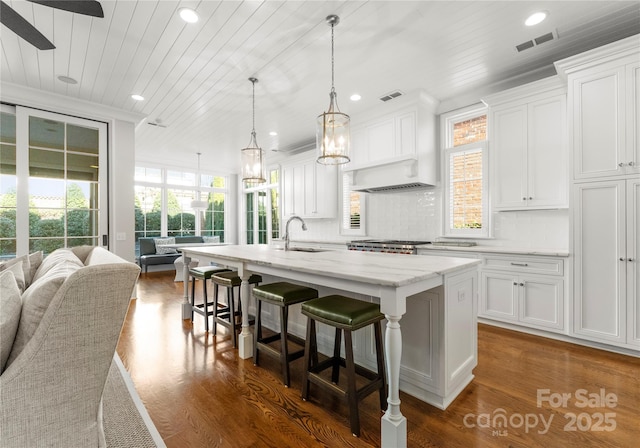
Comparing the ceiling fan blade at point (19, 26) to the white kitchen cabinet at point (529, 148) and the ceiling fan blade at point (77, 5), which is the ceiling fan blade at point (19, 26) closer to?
the ceiling fan blade at point (77, 5)

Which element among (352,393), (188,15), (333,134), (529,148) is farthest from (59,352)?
(529,148)

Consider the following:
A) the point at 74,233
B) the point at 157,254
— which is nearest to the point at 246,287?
the point at 74,233

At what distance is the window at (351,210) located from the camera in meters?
5.29

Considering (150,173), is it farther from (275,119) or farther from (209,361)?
A: (209,361)

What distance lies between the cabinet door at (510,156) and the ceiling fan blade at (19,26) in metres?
4.33

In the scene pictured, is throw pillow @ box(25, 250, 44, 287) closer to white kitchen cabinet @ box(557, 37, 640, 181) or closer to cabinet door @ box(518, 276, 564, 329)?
cabinet door @ box(518, 276, 564, 329)

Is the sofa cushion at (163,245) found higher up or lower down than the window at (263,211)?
lower down

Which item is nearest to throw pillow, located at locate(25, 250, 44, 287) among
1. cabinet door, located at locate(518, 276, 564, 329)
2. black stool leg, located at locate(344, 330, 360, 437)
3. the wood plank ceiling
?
black stool leg, located at locate(344, 330, 360, 437)

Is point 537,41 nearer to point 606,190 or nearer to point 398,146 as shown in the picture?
point 606,190

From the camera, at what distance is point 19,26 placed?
1.98 meters

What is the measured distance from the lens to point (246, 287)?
266 centimetres

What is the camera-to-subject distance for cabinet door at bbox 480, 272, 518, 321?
3.16 m

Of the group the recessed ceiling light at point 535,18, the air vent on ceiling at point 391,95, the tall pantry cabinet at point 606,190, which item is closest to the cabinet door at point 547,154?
the tall pantry cabinet at point 606,190

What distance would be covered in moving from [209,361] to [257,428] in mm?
1024
